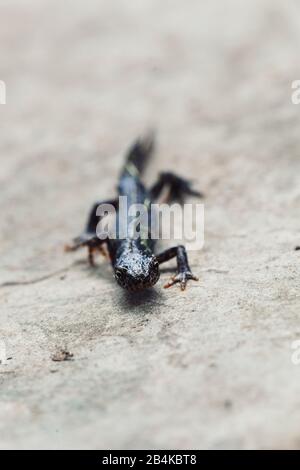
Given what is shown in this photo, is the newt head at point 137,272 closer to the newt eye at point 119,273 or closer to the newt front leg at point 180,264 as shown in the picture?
the newt eye at point 119,273

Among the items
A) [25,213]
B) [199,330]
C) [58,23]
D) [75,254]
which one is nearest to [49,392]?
[199,330]

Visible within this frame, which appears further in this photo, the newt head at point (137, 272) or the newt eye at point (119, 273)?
the newt eye at point (119, 273)

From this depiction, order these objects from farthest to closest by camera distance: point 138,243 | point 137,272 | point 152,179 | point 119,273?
point 152,179 < point 138,243 < point 119,273 < point 137,272

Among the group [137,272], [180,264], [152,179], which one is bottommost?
[137,272]

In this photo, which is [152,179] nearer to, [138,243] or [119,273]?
[138,243]

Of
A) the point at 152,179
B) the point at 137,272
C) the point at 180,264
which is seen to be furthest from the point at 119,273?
the point at 152,179

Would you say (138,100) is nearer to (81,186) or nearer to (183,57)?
(183,57)

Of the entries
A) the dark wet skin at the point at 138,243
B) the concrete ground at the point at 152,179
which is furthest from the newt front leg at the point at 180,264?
the concrete ground at the point at 152,179

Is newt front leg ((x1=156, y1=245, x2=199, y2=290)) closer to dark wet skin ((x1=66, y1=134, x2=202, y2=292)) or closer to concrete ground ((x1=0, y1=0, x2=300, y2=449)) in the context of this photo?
dark wet skin ((x1=66, y1=134, x2=202, y2=292))
